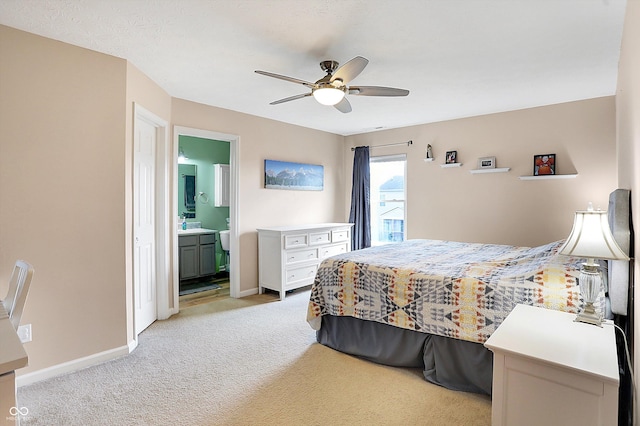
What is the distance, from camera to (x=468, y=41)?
2467 millimetres

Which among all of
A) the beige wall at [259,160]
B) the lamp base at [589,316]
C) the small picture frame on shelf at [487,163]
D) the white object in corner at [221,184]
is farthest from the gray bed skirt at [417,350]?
the white object in corner at [221,184]

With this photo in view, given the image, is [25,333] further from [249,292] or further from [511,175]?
[511,175]

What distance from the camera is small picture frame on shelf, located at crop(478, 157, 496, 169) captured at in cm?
443

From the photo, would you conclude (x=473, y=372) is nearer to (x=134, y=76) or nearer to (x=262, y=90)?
(x=262, y=90)

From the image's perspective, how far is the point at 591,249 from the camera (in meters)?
1.66

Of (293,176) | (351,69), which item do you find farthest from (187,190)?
(351,69)

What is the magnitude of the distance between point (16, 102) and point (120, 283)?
1.49 m

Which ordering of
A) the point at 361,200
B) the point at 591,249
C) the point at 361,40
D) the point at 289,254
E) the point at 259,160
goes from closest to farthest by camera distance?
the point at 591,249 < the point at 361,40 < the point at 289,254 < the point at 259,160 < the point at 361,200

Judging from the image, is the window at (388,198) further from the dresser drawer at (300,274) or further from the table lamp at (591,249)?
the table lamp at (591,249)

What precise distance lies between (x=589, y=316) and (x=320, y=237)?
11.2ft

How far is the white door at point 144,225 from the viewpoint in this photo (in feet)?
10.4

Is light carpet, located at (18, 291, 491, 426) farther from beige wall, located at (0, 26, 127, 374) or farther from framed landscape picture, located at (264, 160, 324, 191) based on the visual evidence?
framed landscape picture, located at (264, 160, 324, 191)

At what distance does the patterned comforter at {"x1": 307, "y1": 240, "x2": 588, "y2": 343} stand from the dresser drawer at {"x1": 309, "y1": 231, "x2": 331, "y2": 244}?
1514mm

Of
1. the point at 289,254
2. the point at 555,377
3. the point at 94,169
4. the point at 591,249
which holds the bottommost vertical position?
the point at 555,377
